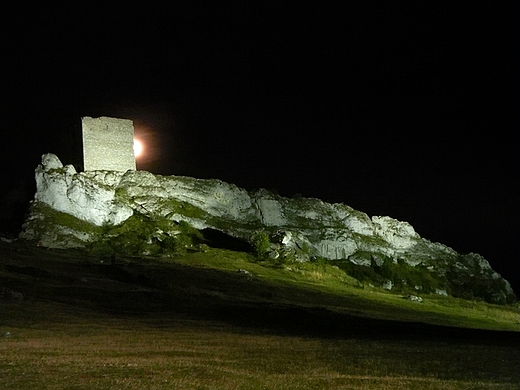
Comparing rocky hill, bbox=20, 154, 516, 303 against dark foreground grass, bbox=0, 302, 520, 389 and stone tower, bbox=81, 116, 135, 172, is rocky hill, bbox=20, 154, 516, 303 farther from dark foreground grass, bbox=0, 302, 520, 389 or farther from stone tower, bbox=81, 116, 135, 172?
dark foreground grass, bbox=0, 302, 520, 389

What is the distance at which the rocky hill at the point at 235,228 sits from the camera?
12075 centimetres

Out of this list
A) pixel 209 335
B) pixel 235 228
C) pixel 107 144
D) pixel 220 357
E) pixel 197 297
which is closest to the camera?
pixel 220 357

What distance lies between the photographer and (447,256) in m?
191

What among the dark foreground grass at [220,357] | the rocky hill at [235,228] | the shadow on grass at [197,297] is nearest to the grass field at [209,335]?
the dark foreground grass at [220,357]

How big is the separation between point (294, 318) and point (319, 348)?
22287 millimetres

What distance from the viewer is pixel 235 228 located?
15250cm

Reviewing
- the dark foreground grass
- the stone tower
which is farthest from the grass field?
the stone tower

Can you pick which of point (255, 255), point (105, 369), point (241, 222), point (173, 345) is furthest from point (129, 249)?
point (105, 369)

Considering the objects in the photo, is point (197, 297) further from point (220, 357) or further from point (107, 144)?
point (107, 144)

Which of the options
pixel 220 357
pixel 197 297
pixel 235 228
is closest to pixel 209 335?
pixel 220 357

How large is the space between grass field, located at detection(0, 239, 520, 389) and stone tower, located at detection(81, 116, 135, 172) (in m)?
55.5

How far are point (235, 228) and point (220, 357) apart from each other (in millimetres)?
121446

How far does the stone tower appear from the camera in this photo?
476 ft

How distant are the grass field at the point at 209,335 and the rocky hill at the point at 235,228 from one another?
27.1 meters
